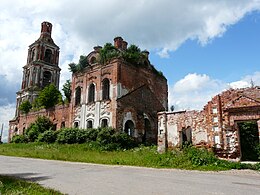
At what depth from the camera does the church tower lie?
45.0 meters

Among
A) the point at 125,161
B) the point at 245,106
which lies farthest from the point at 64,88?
the point at 245,106

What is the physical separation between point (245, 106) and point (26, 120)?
1154 inches

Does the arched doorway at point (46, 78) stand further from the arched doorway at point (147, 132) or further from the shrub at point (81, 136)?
the arched doorway at point (147, 132)

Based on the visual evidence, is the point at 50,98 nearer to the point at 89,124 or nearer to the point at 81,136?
the point at 89,124

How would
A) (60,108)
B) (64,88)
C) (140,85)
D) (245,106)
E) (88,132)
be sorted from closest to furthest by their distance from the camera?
(245,106) → (88,132) → (140,85) → (60,108) → (64,88)

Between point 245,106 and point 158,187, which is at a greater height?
point 245,106

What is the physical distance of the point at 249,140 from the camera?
712 inches

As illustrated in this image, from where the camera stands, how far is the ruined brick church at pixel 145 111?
1507 cm

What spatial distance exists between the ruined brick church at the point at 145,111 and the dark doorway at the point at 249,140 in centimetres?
9

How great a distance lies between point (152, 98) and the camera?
1096 inches

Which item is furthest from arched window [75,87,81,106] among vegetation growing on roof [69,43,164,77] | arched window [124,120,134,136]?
arched window [124,120,134,136]

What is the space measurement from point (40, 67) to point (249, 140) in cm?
3736

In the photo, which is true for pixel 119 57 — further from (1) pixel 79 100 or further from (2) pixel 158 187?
(2) pixel 158 187

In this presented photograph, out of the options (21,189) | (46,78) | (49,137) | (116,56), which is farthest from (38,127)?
(21,189)
